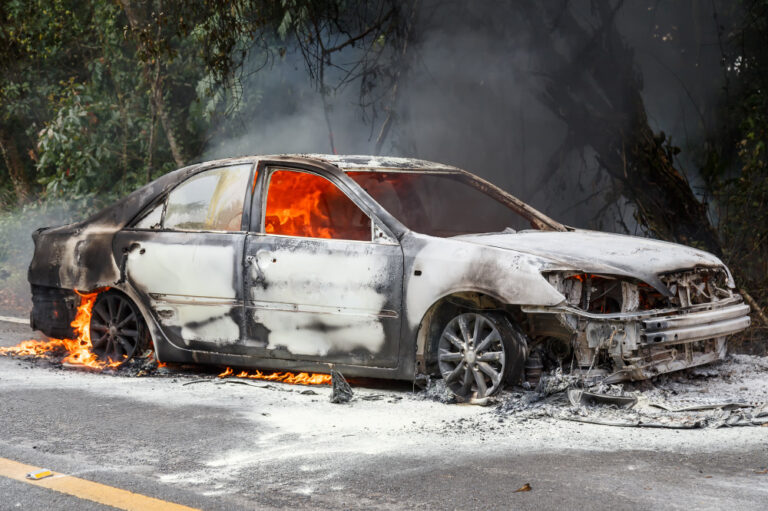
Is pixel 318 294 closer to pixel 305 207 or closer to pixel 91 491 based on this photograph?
pixel 305 207

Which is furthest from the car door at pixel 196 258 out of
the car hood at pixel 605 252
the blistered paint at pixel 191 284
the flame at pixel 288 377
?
the car hood at pixel 605 252

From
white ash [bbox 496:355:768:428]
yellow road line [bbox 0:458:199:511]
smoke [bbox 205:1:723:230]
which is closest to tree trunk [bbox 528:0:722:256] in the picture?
smoke [bbox 205:1:723:230]

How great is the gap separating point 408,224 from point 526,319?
1120 mm

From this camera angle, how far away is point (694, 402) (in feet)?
19.2

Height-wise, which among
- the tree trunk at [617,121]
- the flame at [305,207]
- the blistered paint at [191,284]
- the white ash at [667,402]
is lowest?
the white ash at [667,402]

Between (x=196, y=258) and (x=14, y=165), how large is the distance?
1162cm

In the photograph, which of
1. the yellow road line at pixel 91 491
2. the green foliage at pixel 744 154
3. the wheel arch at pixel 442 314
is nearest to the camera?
the yellow road line at pixel 91 491

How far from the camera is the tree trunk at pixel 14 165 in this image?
17109mm

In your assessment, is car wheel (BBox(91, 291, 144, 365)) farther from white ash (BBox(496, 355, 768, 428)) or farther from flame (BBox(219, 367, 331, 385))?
white ash (BBox(496, 355, 768, 428))

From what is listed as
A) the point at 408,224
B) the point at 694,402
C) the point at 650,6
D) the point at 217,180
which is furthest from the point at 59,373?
the point at 650,6

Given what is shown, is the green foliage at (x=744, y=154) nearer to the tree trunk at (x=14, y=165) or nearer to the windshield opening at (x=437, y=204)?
the windshield opening at (x=437, y=204)

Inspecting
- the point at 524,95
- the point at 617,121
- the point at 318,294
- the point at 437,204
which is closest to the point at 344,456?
the point at 318,294

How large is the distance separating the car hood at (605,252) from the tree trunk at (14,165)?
41.3ft

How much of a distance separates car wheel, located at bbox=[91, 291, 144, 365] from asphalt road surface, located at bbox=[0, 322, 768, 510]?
995 millimetres
